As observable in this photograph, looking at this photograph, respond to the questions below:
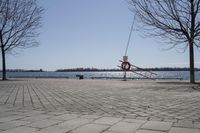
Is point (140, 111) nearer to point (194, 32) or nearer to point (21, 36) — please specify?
point (194, 32)

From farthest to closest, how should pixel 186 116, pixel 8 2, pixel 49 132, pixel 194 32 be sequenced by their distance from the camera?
pixel 8 2, pixel 194 32, pixel 186 116, pixel 49 132

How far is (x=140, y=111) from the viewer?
6.61 metres

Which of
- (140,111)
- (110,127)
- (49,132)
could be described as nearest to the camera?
(49,132)

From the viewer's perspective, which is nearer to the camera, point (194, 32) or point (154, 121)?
point (154, 121)

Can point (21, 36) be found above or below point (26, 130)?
above

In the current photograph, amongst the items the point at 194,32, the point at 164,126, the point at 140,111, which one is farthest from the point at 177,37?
the point at 164,126

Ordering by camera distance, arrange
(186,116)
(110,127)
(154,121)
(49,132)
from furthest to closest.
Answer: (186,116) < (154,121) < (110,127) < (49,132)

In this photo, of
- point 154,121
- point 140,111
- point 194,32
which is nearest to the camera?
point 154,121

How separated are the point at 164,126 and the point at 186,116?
1.15 m

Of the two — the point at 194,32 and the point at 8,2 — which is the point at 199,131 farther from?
the point at 8,2

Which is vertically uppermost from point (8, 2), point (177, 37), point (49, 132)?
point (8, 2)

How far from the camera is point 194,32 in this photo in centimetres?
1844

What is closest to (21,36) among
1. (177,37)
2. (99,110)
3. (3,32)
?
(3,32)

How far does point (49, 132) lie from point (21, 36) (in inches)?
934
